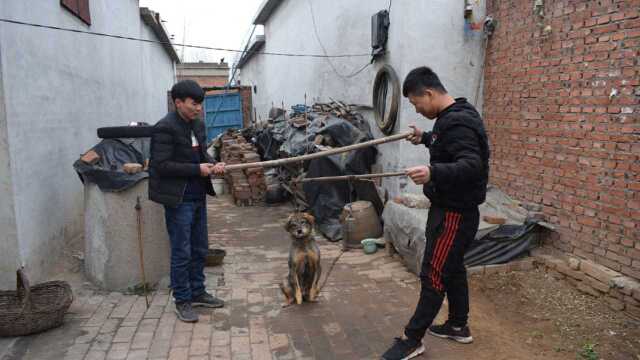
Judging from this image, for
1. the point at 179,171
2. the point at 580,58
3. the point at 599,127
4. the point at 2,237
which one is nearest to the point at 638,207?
the point at 599,127

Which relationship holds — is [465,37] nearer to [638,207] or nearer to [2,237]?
[638,207]

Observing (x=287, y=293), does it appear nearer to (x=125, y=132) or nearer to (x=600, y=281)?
(x=125, y=132)

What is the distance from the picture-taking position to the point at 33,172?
15.5 ft

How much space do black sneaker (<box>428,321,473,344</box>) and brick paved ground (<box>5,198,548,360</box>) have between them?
0.21ft

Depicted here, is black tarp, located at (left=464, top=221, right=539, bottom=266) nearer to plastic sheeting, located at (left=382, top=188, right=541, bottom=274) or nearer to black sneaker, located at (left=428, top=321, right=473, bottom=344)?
plastic sheeting, located at (left=382, top=188, right=541, bottom=274)

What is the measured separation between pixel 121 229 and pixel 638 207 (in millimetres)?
4992

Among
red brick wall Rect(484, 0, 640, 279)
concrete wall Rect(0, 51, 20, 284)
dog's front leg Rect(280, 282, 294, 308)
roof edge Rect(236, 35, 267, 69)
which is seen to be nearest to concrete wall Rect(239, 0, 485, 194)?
red brick wall Rect(484, 0, 640, 279)

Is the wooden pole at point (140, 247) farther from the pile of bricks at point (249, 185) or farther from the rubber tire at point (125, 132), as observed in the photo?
→ the pile of bricks at point (249, 185)

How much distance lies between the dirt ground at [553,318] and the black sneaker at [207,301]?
251 cm

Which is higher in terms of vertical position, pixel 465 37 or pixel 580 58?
pixel 465 37

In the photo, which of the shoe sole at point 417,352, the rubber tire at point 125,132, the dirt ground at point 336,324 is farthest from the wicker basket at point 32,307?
the shoe sole at point 417,352

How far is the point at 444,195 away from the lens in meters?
3.38

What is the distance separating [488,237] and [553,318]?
1.14 meters

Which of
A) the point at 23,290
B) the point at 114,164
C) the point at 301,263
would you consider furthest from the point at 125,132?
the point at 301,263
